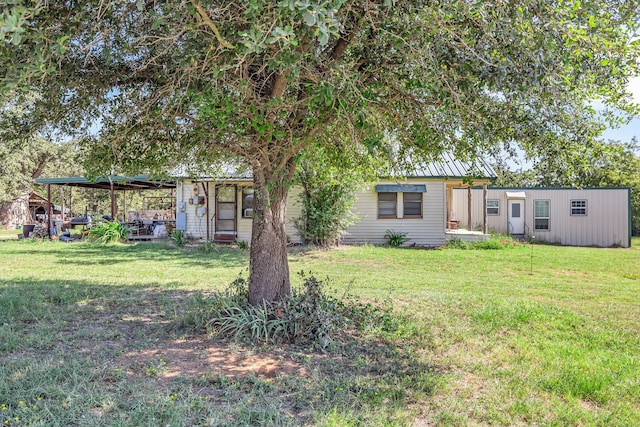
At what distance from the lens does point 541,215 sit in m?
18.9

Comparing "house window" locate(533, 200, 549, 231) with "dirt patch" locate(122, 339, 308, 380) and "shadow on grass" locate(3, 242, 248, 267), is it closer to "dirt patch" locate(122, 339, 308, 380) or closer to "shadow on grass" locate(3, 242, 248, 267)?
"shadow on grass" locate(3, 242, 248, 267)

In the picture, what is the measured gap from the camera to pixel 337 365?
401 centimetres

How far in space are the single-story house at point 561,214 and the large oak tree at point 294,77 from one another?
531 inches

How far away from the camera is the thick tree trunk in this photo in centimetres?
503

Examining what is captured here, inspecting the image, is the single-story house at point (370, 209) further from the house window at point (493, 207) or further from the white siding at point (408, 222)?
the house window at point (493, 207)

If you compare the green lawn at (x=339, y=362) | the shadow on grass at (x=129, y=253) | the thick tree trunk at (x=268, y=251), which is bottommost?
the green lawn at (x=339, y=362)

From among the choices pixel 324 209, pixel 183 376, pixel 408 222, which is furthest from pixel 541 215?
pixel 183 376

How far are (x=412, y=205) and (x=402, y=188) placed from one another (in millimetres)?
847

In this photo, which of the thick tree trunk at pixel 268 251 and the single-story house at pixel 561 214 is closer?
the thick tree trunk at pixel 268 251

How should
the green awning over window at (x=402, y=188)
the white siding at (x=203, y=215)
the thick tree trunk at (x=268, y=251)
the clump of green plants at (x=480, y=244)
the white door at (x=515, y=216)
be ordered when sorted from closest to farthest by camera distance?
the thick tree trunk at (x=268, y=251), the clump of green plants at (x=480, y=244), the green awning over window at (x=402, y=188), the white siding at (x=203, y=215), the white door at (x=515, y=216)

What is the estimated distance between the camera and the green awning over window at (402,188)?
48.8ft

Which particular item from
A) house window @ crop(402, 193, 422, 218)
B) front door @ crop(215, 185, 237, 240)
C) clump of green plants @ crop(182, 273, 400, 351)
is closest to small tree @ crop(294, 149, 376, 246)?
house window @ crop(402, 193, 422, 218)

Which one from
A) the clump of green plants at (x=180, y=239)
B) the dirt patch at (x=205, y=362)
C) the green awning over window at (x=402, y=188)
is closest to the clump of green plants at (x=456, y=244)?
the green awning over window at (x=402, y=188)

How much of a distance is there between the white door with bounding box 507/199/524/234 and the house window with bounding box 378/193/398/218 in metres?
6.94
